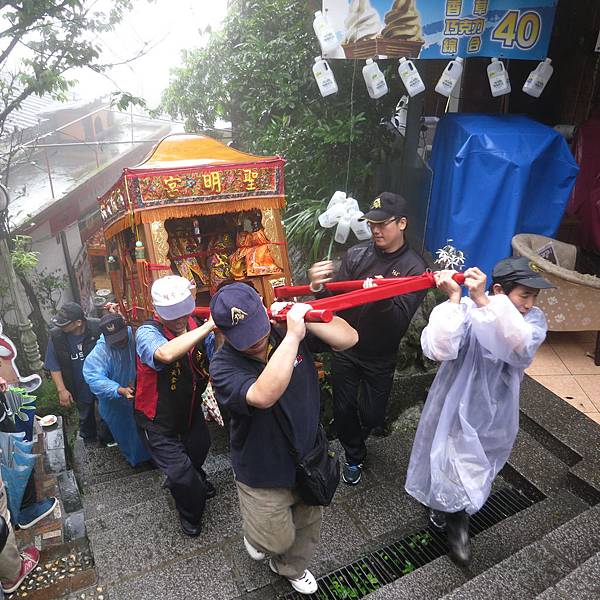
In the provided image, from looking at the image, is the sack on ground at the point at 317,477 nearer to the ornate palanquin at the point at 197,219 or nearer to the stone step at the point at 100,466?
the stone step at the point at 100,466

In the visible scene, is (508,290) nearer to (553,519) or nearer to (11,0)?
(553,519)

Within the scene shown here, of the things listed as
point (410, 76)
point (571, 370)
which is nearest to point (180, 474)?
point (571, 370)

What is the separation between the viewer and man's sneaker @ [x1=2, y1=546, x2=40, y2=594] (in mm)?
3244

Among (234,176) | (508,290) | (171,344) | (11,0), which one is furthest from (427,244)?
(11,0)

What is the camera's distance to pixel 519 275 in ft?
9.30

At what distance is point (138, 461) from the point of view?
4.87m

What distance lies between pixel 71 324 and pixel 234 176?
222 cm

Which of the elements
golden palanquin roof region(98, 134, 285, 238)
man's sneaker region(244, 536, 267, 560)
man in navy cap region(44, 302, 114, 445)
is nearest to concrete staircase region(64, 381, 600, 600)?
man's sneaker region(244, 536, 267, 560)

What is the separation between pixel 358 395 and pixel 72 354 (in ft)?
10.0

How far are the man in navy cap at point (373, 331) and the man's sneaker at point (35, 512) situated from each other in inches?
93.5

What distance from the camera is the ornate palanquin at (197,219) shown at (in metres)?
4.88

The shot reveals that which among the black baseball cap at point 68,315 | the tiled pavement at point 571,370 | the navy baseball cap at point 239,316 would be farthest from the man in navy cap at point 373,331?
the black baseball cap at point 68,315

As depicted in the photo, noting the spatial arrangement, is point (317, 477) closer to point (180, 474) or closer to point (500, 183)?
point (180, 474)

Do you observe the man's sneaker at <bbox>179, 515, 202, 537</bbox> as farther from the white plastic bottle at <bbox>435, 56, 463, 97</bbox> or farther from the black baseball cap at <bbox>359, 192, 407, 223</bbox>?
the white plastic bottle at <bbox>435, 56, 463, 97</bbox>
